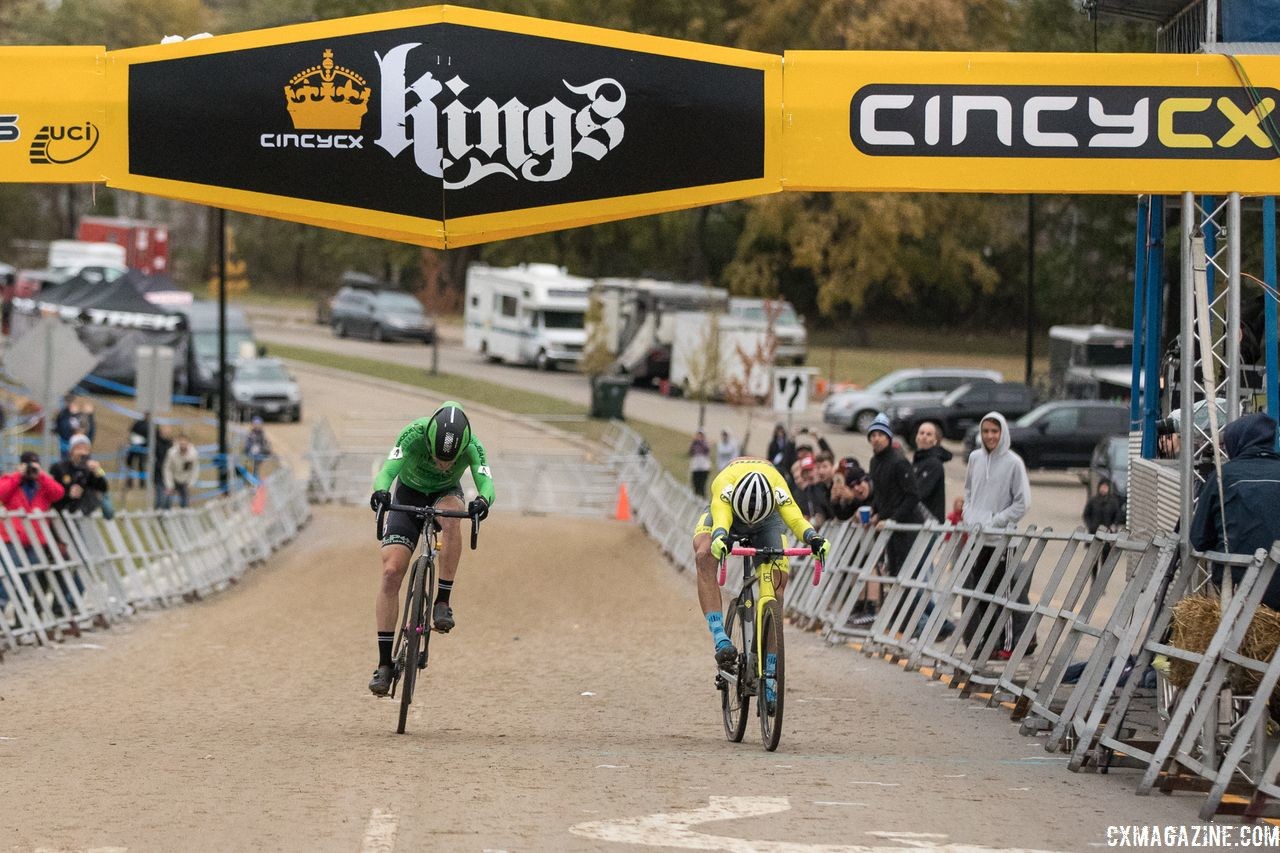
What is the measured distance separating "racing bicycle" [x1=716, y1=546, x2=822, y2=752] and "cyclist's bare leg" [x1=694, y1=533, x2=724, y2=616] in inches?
6.3

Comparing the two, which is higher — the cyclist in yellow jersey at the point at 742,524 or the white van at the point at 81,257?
the white van at the point at 81,257

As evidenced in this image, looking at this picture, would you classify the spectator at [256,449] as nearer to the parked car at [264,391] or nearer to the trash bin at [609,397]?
the parked car at [264,391]

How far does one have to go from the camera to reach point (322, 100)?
11.1 metres

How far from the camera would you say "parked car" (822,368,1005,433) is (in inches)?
1849

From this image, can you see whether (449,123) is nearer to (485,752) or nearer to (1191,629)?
(485,752)

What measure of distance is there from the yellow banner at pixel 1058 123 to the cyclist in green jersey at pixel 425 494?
2.63 meters

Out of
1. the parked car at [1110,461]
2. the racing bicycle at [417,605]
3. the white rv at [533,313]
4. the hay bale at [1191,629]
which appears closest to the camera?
the hay bale at [1191,629]

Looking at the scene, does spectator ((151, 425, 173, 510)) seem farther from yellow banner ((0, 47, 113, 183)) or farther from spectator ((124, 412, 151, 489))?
yellow banner ((0, 47, 113, 183))

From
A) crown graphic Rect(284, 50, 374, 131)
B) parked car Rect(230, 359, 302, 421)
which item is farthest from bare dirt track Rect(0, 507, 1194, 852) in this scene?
parked car Rect(230, 359, 302, 421)

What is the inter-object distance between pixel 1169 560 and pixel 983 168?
8.08 ft

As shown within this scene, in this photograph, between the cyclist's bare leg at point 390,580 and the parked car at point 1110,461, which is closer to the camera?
the cyclist's bare leg at point 390,580

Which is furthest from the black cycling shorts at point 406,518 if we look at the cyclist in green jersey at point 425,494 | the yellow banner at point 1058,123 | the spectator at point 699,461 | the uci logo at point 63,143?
the spectator at point 699,461

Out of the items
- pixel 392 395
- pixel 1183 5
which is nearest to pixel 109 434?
pixel 392 395

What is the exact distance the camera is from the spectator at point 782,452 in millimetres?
23266
